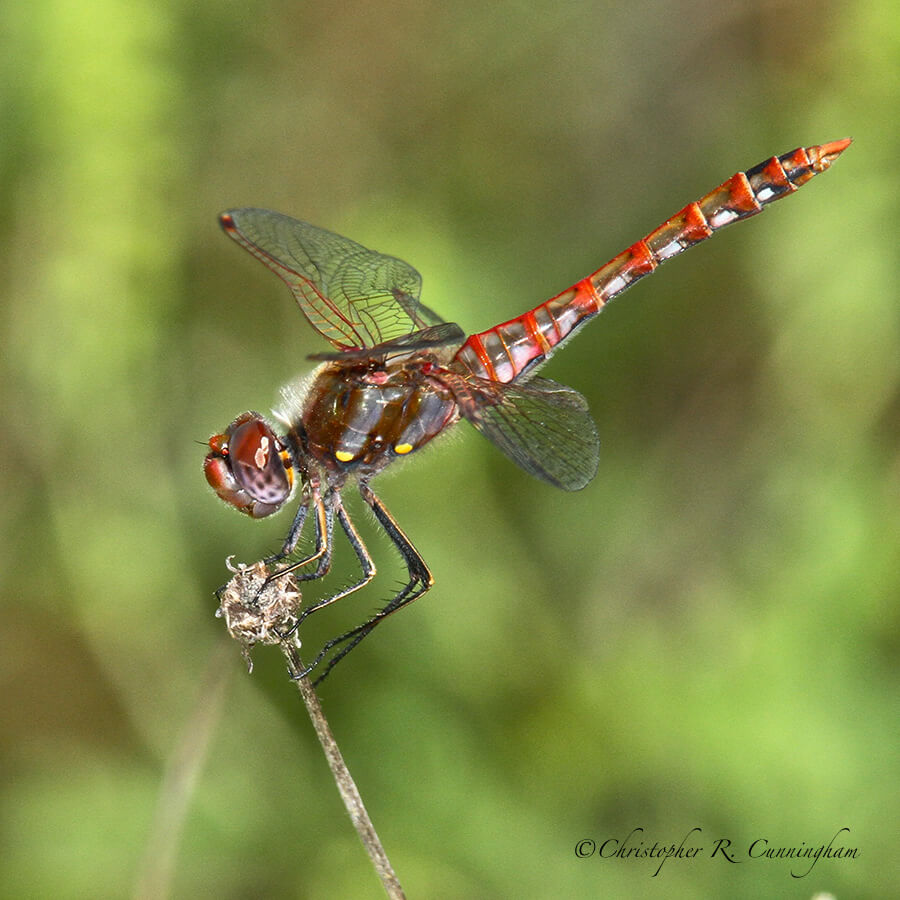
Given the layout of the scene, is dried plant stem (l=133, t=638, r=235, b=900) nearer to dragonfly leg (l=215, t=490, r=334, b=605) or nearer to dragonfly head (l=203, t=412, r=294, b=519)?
dragonfly leg (l=215, t=490, r=334, b=605)

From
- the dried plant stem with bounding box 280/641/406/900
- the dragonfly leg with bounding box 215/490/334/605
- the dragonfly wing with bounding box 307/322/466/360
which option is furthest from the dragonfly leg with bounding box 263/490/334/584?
the dried plant stem with bounding box 280/641/406/900

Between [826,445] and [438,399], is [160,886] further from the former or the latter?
[826,445]

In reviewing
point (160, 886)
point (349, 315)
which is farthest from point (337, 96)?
point (160, 886)

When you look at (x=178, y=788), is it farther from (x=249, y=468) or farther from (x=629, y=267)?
(x=629, y=267)

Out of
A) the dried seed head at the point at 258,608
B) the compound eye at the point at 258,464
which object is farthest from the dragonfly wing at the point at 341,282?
the dried seed head at the point at 258,608

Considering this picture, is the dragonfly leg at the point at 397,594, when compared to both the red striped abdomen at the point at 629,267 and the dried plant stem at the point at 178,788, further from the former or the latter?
the red striped abdomen at the point at 629,267

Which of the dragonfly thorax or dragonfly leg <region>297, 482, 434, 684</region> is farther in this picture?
the dragonfly thorax
